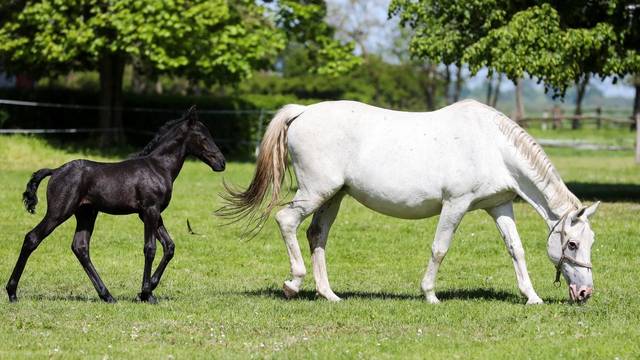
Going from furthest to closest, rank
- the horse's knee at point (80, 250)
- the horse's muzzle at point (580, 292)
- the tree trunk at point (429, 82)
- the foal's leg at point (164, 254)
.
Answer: the tree trunk at point (429, 82) → the horse's knee at point (80, 250) → the foal's leg at point (164, 254) → the horse's muzzle at point (580, 292)

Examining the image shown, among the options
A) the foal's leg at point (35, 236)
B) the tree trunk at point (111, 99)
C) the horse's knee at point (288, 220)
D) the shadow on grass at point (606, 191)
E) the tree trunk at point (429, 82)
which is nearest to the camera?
the foal's leg at point (35, 236)

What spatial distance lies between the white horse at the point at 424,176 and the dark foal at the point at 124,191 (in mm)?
852

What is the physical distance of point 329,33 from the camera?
33406mm

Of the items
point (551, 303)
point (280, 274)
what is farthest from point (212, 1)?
point (551, 303)

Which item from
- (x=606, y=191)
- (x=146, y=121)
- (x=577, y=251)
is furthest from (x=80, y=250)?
(x=146, y=121)

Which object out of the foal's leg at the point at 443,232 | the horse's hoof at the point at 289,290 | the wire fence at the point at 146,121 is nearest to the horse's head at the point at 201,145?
A: the horse's hoof at the point at 289,290

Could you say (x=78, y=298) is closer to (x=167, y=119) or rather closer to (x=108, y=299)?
(x=108, y=299)

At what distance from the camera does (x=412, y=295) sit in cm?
1059

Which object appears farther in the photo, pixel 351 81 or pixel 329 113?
pixel 351 81

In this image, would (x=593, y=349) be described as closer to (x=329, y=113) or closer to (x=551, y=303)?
(x=551, y=303)

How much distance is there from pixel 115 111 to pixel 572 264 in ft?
79.8

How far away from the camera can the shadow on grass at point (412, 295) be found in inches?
403

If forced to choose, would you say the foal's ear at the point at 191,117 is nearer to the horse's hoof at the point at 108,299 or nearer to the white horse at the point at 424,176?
the white horse at the point at 424,176

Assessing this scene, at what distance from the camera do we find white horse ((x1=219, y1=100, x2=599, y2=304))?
31.6 feet
